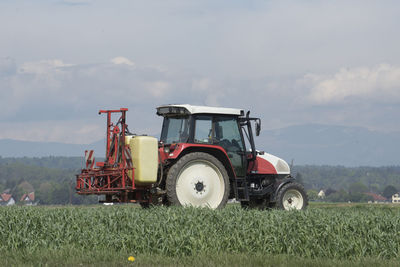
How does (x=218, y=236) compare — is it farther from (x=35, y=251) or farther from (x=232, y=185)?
(x=232, y=185)

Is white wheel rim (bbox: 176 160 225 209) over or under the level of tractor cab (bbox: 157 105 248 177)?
under

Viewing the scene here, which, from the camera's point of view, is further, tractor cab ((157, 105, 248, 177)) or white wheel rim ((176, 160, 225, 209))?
tractor cab ((157, 105, 248, 177))

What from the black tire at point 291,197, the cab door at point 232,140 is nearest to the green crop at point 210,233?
the cab door at point 232,140

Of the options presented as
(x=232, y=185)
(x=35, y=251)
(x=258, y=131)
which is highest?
(x=258, y=131)

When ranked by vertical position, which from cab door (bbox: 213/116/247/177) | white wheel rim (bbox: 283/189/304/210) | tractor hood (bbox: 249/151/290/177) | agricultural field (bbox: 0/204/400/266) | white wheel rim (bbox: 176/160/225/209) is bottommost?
agricultural field (bbox: 0/204/400/266)

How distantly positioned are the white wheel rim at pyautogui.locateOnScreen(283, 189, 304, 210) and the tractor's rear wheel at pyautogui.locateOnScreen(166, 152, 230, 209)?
7.67 ft

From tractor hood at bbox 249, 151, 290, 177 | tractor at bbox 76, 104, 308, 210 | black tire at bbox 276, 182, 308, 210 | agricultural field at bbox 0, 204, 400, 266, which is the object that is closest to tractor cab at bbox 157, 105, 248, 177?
tractor at bbox 76, 104, 308, 210

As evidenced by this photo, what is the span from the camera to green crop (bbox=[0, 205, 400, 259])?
1020 centimetres

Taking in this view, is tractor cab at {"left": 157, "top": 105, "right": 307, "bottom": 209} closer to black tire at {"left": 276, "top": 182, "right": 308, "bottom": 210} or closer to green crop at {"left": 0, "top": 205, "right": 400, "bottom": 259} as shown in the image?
black tire at {"left": 276, "top": 182, "right": 308, "bottom": 210}

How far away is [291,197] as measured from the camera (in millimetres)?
16312

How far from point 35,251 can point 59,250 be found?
21.2 inches

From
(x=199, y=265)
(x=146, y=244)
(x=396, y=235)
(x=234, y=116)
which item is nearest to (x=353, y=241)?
(x=396, y=235)

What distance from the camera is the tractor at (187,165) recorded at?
1371 cm

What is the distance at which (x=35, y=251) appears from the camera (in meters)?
10.2
